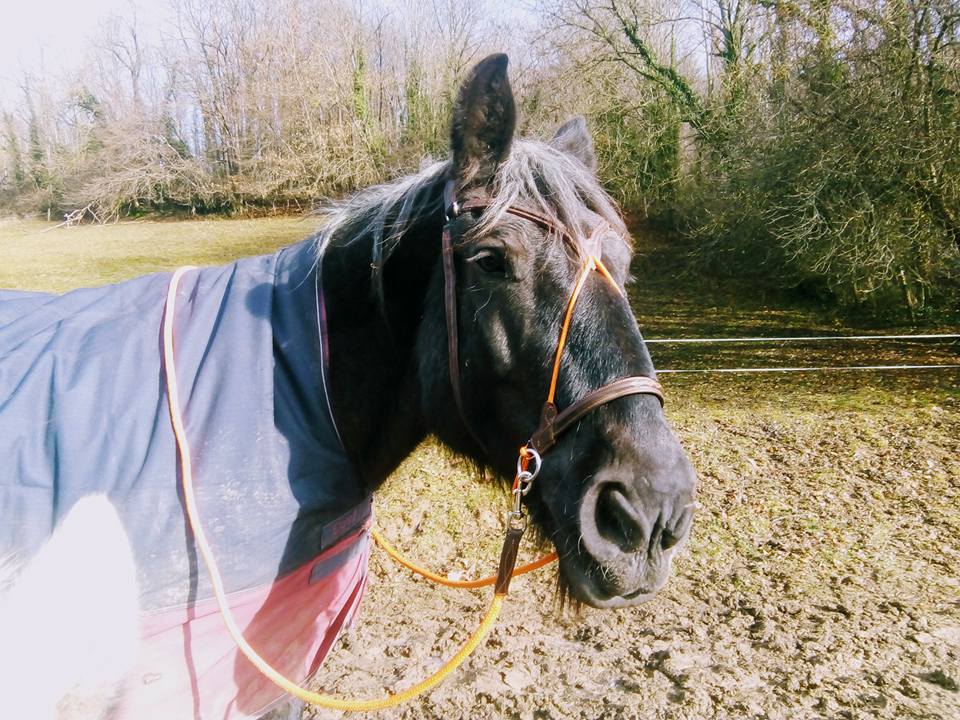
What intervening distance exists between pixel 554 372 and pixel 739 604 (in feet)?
10.3

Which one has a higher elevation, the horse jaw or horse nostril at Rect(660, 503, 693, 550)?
horse nostril at Rect(660, 503, 693, 550)

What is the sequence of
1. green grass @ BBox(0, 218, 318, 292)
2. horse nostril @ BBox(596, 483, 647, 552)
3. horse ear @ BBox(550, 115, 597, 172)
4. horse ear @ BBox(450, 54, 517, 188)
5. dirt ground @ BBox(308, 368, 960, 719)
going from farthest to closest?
green grass @ BBox(0, 218, 318, 292) < dirt ground @ BBox(308, 368, 960, 719) < horse ear @ BBox(550, 115, 597, 172) < horse ear @ BBox(450, 54, 517, 188) < horse nostril @ BBox(596, 483, 647, 552)

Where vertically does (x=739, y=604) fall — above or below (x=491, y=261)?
below

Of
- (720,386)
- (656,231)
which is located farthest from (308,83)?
(720,386)

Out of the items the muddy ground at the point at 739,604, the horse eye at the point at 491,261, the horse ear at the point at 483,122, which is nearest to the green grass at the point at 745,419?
the muddy ground at the point at 739,604

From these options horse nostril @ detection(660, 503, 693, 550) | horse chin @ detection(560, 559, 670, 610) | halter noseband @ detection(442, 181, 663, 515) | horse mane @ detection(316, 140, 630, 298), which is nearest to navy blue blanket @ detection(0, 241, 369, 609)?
horse mane @ detection(316, 140, 630, 298)

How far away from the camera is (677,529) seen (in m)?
1.49

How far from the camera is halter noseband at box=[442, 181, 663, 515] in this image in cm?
154

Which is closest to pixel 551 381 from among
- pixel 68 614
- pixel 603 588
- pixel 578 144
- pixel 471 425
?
pixel 471 425

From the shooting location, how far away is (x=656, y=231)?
19922mm

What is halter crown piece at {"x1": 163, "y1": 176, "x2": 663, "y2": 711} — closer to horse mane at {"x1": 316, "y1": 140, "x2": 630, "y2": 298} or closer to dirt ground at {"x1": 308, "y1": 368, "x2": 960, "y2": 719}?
horse mane at {"x1": 316, "y1": 140, "x2": 630, "y2": 298}

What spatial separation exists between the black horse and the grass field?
42 cm

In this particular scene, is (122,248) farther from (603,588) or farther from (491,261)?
(603,588)

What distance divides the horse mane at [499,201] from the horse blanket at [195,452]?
0.20 m
